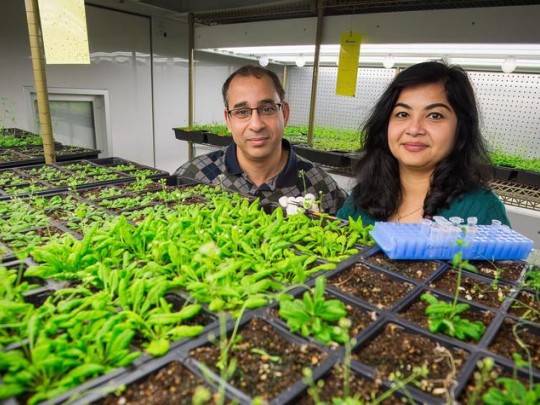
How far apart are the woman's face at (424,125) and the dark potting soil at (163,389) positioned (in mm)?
1154

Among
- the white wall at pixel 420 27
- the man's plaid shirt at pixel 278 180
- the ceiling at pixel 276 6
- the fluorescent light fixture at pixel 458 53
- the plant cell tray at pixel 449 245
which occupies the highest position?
the ceiling at pixel 276 6

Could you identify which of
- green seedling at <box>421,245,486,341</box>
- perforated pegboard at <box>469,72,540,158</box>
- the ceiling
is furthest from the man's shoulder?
perforated pegboard at <box>469,72,540,158</box>

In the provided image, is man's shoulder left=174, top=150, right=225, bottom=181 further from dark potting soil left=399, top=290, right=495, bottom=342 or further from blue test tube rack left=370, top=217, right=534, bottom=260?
dark potting soil left=399, top=290, right=495, bottom=342

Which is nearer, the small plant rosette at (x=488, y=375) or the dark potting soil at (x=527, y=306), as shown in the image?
the small plant rosette at (x=488, y=375)

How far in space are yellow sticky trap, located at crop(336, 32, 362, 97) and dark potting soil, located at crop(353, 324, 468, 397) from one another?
1634 mm

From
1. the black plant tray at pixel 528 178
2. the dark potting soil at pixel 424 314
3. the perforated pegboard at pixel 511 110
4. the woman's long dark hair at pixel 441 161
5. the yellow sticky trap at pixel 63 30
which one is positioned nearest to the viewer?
the dark potting soil at pixel 424 314

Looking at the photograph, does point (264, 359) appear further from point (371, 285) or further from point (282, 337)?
point (371, 285)

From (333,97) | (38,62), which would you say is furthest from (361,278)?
(333,97)

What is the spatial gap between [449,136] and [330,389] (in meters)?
1.15

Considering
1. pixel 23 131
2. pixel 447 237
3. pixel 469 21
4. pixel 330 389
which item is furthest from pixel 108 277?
pixel 23 131

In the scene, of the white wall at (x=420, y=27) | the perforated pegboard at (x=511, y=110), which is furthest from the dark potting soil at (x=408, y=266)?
the perforated pegboard at (x=511, y=110)

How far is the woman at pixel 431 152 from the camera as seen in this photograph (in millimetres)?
1353

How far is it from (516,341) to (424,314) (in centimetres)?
17

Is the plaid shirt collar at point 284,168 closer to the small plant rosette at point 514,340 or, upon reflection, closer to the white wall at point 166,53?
the white wall at point 166,53
